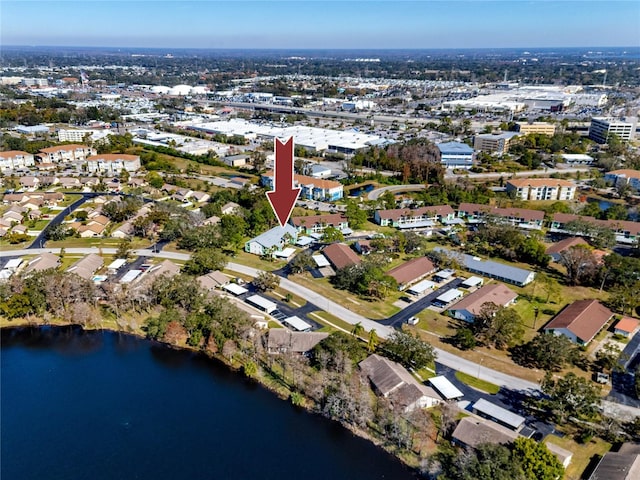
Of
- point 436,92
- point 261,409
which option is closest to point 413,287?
point 261,409

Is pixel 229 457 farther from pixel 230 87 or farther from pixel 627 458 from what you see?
pixel 230 87

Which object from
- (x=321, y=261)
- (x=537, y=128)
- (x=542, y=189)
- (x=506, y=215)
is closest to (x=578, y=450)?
(x=321, y=261)

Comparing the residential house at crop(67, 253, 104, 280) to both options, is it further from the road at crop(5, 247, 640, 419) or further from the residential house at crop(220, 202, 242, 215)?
the residential house at crop(220, 202, 242, 215)

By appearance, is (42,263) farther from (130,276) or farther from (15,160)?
(15,160)

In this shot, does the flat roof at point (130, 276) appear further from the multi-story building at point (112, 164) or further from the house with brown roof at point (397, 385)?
the multi-story building at point (112, 164)

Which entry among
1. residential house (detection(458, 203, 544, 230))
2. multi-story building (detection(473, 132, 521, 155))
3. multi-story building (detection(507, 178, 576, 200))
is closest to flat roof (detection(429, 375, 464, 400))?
residential house (detection(458, 203, 544, 230))

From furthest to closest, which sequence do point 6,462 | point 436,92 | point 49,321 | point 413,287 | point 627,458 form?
point 436,92, point 413,287, point 49,321, point 6,462, point 627,458
